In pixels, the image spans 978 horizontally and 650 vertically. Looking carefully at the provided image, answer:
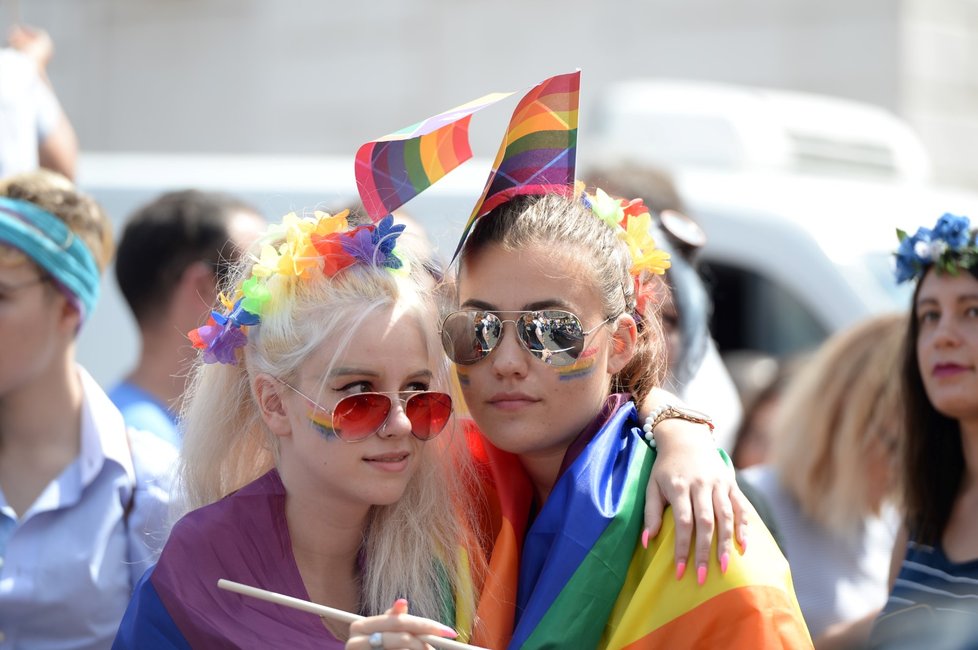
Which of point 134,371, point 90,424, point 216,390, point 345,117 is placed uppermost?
point 216,390

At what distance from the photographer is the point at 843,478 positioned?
4043 mm

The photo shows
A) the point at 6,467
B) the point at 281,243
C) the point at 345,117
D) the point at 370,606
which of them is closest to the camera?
the point at 370,606

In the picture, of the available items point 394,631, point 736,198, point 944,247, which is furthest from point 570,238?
point 736,198

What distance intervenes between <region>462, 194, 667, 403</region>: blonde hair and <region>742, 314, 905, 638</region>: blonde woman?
4.49ft

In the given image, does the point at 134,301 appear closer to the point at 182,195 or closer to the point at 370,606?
the point at 182,195

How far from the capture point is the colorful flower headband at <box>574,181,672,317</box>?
2879 mm

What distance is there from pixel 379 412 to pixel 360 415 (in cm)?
4

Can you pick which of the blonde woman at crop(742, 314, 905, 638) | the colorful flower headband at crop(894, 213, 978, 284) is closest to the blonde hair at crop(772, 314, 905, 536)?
the blonde woman at crop(742, 314, 905, 638)

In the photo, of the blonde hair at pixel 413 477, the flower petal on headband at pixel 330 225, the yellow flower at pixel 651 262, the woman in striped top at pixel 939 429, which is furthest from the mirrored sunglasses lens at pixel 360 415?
the woman in striped top at pixel 939 429

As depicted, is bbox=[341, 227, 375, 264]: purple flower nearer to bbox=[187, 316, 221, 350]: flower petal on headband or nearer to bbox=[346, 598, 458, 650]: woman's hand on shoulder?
bbox=[187, 316, 221, 350]: flower petal on headband

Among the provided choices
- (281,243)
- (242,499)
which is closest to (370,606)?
(242,499)

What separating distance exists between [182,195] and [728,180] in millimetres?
2452

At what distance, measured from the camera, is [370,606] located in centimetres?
267

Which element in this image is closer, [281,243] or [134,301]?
[281,243]
